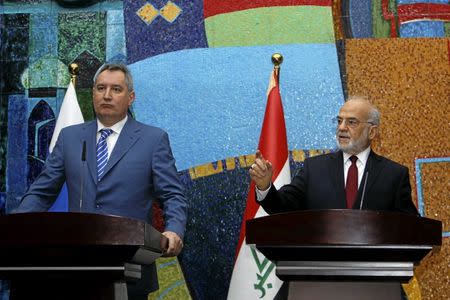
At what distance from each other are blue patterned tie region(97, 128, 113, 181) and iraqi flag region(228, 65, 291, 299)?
958 millimetres

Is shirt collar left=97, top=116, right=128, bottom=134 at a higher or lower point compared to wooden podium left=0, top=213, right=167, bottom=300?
higher

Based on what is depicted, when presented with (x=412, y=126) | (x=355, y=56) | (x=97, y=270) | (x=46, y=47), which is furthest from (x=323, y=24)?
(x=97, y=270)

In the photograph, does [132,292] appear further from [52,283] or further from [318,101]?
[318,101]

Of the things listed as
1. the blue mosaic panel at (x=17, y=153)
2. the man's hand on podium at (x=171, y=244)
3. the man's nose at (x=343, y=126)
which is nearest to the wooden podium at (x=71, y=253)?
the man's hand on podium at (x=171, y=244)

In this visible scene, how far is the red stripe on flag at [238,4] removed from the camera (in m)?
4.71

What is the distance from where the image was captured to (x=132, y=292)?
319 cm

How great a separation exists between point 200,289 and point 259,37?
1.44m

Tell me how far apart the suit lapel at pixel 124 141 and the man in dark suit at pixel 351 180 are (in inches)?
23.1

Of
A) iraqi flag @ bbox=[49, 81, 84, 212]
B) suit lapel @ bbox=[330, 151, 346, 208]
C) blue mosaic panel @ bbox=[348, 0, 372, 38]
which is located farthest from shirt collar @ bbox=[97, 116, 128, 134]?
blue mosaic panel @ bbox=[348, 0, 372, 38]

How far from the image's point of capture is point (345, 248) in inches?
104

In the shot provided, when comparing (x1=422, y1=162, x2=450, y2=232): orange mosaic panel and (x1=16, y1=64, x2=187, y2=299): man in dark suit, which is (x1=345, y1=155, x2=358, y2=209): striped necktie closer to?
(x1=16, y1=64, x2=187, y2=299): man in dark suit

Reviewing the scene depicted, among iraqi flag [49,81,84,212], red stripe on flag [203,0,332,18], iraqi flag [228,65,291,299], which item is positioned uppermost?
red stripe on flag [203,0,332,18]

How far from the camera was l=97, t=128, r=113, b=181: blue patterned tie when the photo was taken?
11.4 ft

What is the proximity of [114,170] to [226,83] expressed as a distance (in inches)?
54.4
